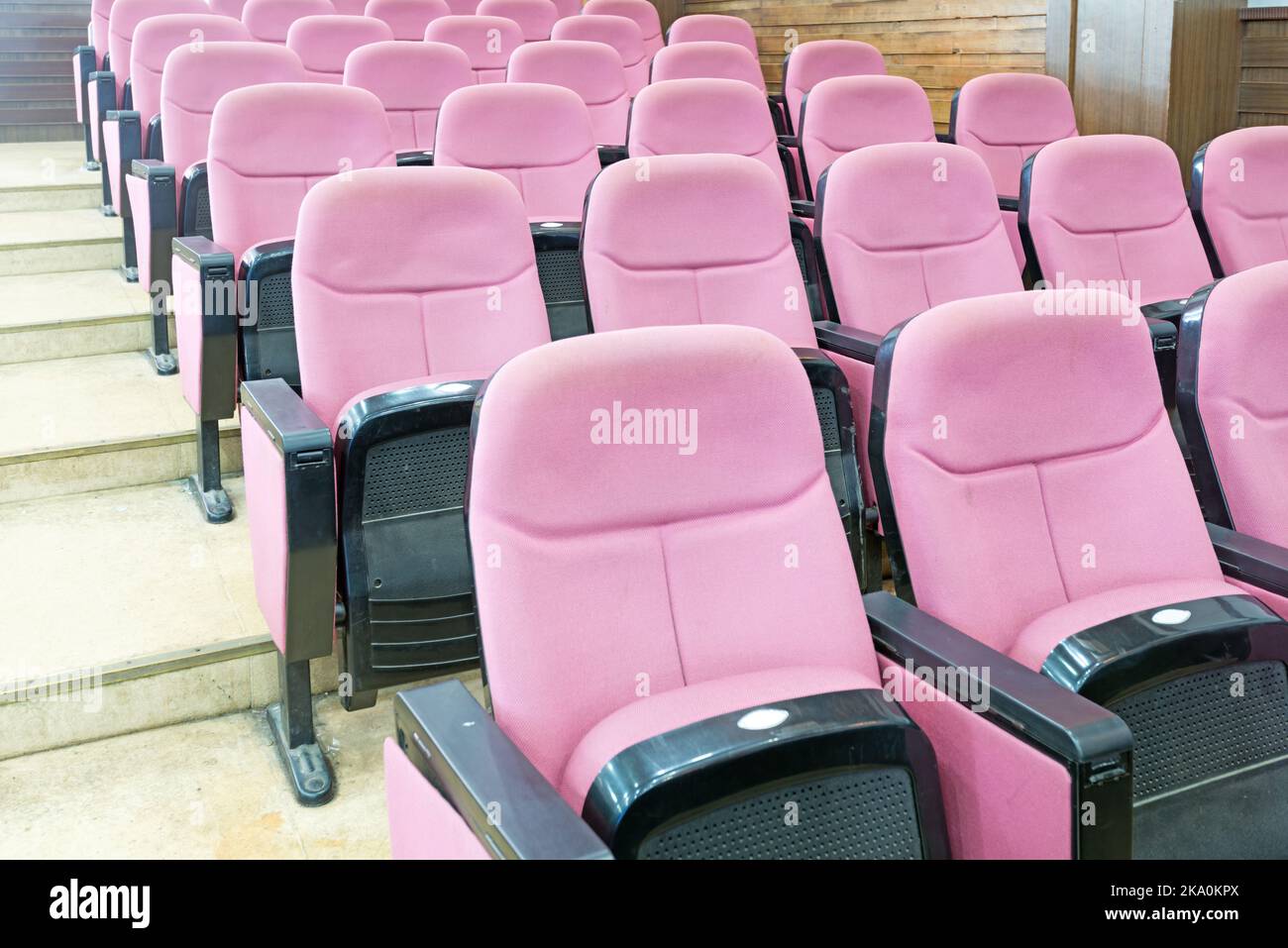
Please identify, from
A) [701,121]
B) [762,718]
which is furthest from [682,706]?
A: [701,121]

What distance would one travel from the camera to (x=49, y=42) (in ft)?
15.1

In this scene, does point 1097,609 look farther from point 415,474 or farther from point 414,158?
point 414,158

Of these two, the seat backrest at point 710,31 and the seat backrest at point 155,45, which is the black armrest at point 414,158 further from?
the seat backrest at point 710,31

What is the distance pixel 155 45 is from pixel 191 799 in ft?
7.22

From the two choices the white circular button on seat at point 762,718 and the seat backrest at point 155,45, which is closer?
the white circular button on seat at point 762,718

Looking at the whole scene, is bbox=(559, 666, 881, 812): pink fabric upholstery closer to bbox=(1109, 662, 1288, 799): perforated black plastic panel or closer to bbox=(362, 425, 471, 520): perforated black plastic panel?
bbox=(1109, 662, 1288, 799): perforated black plastic panel

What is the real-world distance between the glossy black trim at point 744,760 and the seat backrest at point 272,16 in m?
3.15

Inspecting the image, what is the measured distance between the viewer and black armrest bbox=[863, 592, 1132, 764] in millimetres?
837

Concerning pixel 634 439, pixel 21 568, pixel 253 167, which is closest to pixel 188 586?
pixel 21 568

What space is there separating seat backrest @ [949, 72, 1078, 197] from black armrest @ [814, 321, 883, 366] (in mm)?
1418

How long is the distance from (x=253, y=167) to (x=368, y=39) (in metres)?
1.30

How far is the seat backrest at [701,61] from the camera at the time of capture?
10.9 ft

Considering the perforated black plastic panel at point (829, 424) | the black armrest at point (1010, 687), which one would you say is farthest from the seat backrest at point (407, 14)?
the black armrest at point (1010, 687)
